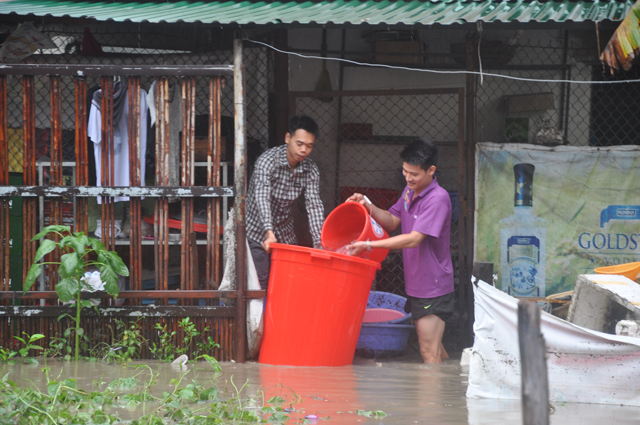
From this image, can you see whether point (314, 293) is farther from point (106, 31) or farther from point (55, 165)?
point (106, 31)

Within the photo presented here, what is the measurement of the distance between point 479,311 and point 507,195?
2.45 metres

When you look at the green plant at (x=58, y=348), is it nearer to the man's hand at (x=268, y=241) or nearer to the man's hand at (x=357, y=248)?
the man's hand at (x=268, y=241)

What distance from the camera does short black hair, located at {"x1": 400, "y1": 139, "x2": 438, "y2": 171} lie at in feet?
15.7

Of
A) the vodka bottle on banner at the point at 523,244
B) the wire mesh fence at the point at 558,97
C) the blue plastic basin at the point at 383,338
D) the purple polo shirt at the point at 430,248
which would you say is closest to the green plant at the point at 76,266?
the blue plastic basin at the point at 383,338

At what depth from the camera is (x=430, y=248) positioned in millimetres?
4883

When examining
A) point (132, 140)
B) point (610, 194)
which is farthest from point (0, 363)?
point (610, 194)

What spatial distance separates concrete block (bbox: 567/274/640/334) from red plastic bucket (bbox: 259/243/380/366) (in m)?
1.44

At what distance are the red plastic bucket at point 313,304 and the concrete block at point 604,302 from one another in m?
1.44

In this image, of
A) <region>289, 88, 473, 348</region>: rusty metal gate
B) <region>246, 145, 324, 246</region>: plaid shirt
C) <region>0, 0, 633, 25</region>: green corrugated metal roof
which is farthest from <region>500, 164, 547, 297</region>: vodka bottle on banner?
<region>246, 145, 324, 246</region>: plaid shirt

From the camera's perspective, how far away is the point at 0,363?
4.54 metres

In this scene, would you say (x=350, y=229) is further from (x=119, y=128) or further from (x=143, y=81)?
(x=143, y=81)

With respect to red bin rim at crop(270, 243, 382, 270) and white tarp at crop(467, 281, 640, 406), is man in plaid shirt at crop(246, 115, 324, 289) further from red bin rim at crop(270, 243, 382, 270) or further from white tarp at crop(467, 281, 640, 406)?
white tarp at crop(467, 281, 640, 406)

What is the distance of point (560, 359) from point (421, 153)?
1825 mm

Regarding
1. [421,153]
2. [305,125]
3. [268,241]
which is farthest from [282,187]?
[421,153]
